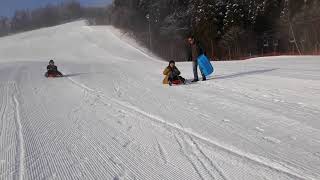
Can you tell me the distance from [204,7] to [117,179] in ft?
163

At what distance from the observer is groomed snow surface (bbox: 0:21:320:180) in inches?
240

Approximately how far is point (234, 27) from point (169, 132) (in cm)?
4308

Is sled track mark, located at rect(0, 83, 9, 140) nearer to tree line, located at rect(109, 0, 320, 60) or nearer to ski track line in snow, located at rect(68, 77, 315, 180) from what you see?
ski track line in snow, located at rect(68, 77, 315, 180)

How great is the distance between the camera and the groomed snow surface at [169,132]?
610cm

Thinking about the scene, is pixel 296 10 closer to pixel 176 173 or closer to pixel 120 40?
pixel 120 40

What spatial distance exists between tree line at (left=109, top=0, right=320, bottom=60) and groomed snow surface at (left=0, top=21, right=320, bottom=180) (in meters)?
30.8

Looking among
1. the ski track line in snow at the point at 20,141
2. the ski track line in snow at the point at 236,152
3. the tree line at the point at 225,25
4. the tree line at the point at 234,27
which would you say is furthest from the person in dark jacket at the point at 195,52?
the tree line at the point at 225,25

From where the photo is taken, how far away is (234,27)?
164ft

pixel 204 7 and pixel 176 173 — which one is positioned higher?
pixel 204 7

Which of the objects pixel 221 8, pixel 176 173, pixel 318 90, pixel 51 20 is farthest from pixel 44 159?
pixel 51 20

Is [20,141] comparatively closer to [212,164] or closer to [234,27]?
[212,164]

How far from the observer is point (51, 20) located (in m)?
130

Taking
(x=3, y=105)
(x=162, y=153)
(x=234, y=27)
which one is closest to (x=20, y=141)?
(x=162, y=153)

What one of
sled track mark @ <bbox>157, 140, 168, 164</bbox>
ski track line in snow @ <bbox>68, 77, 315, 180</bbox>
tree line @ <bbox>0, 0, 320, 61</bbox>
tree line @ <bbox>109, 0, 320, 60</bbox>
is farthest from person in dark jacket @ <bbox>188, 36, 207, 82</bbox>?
tree line @ <bbox>0, 0, 320, 61</bbox>
